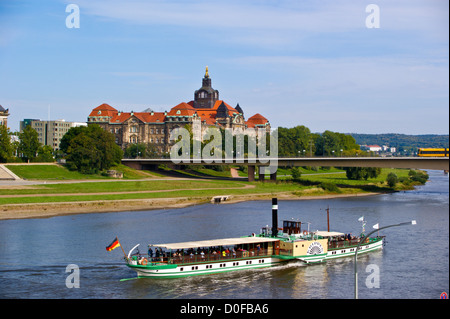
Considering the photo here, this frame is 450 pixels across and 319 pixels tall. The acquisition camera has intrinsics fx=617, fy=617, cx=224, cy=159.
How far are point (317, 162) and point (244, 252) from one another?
Answer: 83920 millimetres

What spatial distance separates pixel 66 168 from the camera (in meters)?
125

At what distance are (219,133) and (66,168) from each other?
171ft

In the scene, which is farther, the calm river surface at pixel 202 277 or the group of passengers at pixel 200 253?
the group of passengers at pixel 200 253

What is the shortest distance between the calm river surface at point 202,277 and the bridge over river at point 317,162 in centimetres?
2526

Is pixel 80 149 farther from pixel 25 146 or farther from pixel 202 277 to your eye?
pixel 202 277

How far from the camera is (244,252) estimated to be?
5219cm

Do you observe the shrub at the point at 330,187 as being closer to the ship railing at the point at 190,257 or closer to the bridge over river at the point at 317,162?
the bridge over river at the point at 317,162

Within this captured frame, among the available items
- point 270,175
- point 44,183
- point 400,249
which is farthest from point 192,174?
point 400,249

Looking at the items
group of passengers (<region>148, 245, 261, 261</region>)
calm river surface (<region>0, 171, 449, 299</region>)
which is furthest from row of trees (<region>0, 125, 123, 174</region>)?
group of passengers (<region>148, 245, 261, 261</region>)

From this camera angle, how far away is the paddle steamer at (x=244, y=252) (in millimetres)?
48094

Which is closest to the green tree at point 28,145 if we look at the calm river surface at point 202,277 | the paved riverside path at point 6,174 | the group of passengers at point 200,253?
the paved riverside path at point 6,174

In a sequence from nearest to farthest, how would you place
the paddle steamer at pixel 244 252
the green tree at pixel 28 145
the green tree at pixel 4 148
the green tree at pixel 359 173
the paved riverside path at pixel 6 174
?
the paddle steamer at pixel 244 252, the paved riverside path at pixel 6 174, the green tree at pixel 4 148, the green tree at pixel 28 145, the green tree at pixel 359 173

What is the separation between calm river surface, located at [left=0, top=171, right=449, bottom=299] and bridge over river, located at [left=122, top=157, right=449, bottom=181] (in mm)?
25256
